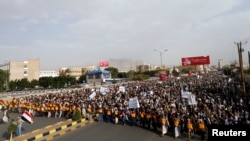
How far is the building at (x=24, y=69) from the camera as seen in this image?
121625 mm

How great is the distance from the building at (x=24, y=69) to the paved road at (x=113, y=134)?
353 feet

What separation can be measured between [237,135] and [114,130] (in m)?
10.8

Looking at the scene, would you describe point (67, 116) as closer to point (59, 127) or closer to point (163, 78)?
point (59, 127)

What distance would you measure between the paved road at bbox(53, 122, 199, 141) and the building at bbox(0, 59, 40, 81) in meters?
107

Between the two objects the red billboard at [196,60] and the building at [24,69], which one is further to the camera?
the building at [24,69]

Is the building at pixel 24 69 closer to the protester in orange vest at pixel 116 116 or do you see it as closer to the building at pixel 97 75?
the building at pixel 97 75

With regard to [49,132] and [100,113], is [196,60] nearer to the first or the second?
[100,113]

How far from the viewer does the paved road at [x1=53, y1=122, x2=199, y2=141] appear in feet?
53.8

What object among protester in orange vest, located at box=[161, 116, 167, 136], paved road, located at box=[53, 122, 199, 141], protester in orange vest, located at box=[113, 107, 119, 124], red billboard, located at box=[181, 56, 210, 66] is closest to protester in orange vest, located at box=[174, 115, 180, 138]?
paved road, located at box=[53, 122, 199, 141]

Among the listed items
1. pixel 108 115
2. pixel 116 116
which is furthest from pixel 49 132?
pixel 108 115

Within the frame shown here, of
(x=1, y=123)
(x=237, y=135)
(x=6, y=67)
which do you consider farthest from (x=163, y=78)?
(x=6, y=67)

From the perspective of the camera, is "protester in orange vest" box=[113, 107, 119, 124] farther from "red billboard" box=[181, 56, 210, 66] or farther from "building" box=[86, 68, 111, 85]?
"building" box=[86, 68, 111, 85]

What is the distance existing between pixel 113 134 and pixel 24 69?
368 ft

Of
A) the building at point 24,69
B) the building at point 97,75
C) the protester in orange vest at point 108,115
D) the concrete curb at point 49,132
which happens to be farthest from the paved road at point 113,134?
the building at point 24,69
